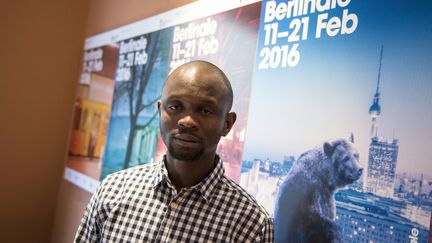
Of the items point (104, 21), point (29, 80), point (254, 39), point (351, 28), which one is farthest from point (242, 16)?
point (29, 80)

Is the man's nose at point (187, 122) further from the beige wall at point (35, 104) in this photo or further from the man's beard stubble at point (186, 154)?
the beige wall at point (35, 104)

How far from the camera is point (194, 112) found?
1098mm

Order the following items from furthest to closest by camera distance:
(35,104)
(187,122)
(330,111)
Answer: (35,104)
(330,111)
(187,122)

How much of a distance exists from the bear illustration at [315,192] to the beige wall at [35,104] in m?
2.47

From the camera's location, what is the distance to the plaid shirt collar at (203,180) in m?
1.14

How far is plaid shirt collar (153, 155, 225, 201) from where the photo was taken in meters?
1.14

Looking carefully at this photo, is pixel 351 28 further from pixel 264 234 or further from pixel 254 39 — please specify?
pixel 264 234

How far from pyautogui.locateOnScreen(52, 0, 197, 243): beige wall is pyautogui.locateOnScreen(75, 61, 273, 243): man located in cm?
138

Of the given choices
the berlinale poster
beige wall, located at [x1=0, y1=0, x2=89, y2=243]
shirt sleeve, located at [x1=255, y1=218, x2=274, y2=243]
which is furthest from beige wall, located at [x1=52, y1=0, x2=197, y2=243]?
shirt sleeve, located at [x1=255, y1=218, x2=274, y2=243]

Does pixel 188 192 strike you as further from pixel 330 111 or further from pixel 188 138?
pixel 330 111

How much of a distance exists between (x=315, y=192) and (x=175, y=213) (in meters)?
0.49

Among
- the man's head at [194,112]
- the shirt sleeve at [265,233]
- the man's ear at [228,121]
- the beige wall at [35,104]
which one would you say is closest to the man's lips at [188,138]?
the man's head at [194,112]

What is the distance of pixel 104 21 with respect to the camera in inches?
123

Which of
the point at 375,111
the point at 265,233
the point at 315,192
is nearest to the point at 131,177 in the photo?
the point at 265,233
